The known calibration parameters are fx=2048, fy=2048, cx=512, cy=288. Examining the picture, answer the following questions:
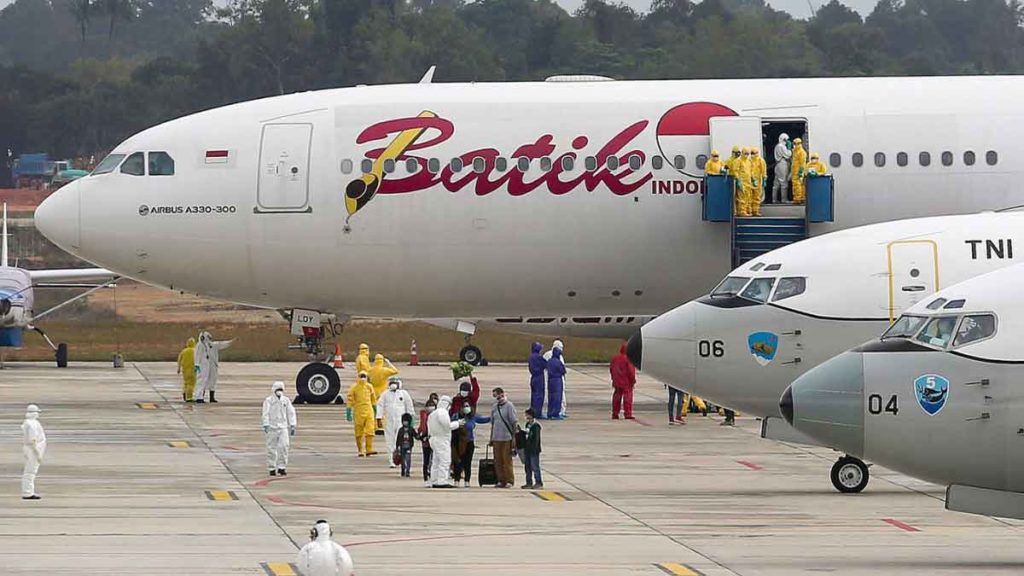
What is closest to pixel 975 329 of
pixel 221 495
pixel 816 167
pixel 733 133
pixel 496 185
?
pixel 221 495

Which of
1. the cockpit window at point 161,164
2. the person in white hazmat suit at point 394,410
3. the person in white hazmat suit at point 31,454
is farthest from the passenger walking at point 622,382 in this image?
the person in white hazmat suit at point 31,454

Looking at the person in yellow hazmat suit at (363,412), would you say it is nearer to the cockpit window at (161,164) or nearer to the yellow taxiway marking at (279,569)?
the cockpit window at (161,164)

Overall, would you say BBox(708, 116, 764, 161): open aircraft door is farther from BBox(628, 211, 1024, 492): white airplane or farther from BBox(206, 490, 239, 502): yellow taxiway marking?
BBox(206, 490, 239, 502): yellow taxiway marking

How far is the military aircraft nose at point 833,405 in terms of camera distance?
20062 millimetres

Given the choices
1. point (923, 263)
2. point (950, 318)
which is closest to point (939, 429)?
point (950, 318)

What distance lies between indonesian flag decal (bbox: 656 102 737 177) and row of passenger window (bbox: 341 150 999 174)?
23cm

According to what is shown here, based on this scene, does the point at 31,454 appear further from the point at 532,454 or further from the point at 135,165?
the point at 135,165

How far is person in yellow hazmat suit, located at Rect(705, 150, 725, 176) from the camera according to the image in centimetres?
3597

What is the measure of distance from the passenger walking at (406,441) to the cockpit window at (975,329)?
1053 cm

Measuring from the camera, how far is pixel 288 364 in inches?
2181

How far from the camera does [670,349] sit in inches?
1094

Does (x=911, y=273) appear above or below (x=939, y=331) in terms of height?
above

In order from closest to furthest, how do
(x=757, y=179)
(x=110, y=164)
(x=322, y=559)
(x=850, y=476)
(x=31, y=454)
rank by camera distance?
(x=322, y=559)
(x=31, y=454)
(x=850, y=476)
(x=757, y=179)
(x=110, y=164)

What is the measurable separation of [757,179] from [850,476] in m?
9.97
